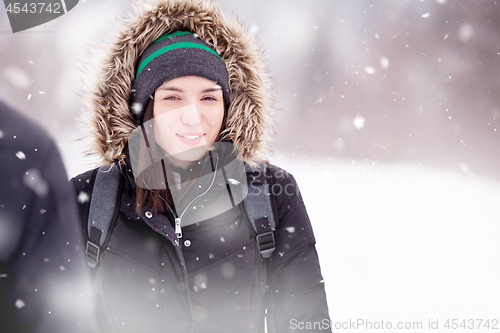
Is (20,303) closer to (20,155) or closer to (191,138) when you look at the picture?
(20,155)

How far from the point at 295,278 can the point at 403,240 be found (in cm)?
384

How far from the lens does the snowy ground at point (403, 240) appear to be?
398 cm

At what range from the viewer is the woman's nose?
1.81 m

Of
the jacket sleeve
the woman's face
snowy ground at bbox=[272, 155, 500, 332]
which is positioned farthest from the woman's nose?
snowy ground at bbox=[272, 155, 500, 332]

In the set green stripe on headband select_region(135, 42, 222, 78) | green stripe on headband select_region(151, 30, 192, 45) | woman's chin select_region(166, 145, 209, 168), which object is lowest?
woman's chin select_region(166, 145, 209, 168)

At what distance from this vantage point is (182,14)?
204 centimetres

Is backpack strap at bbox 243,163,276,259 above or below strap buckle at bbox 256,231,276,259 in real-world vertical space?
above

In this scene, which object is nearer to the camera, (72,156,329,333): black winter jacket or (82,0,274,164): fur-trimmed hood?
(72,156,329,333): black winter jacket

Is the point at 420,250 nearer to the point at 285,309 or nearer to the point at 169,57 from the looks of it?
the point at 285,309

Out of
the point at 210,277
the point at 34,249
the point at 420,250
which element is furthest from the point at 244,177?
the point at 420,250

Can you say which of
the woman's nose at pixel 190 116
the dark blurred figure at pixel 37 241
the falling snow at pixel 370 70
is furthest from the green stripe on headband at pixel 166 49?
the falling snow at pixel 370 70

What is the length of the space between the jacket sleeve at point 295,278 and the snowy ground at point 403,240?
239 centimetres

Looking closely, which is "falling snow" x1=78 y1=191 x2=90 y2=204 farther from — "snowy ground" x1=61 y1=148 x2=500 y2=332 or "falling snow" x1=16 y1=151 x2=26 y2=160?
"snowy ground" x1=61 y1=148 x2=500 y2=332

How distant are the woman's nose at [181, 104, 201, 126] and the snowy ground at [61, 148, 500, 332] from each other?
6.52 ft
